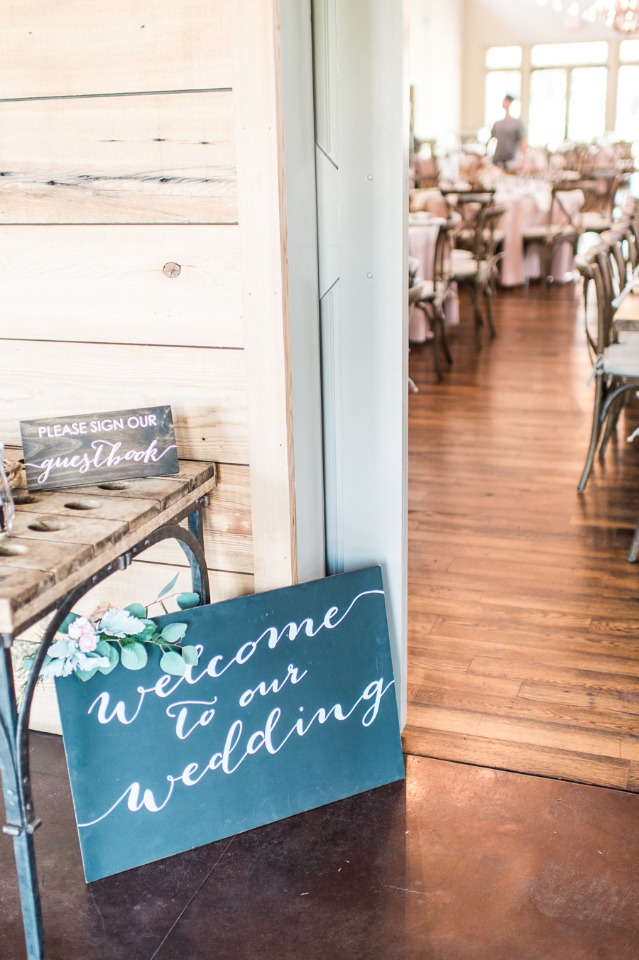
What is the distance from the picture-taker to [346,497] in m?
1.92

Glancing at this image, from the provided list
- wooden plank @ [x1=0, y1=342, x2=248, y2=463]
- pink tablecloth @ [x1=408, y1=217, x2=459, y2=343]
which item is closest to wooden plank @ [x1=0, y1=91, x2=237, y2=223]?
wooden plank @ [x1=0, y1=342, x2=248, y2=463]

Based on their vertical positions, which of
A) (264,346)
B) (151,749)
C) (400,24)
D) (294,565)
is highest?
(400,24)

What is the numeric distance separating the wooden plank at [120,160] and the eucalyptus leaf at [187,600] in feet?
2.20

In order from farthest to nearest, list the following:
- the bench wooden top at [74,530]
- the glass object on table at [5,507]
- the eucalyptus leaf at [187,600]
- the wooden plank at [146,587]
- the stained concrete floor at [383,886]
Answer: the wooden plank at [146,587]
the eucalyptus leaf at [187,600]
the stained concrete floor at [383,886]
the glass object on table at [5,507]
the bench wooden top at [74,530]

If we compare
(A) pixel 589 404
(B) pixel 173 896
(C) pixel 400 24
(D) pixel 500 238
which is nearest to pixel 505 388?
(A) pixel 589 404

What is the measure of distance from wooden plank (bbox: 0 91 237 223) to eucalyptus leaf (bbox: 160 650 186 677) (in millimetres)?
757

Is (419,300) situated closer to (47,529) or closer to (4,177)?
(4,177)

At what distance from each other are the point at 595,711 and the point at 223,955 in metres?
1.05

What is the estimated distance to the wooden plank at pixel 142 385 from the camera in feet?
5.55

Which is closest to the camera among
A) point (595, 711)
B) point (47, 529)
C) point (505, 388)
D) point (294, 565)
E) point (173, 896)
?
point (47, 529)

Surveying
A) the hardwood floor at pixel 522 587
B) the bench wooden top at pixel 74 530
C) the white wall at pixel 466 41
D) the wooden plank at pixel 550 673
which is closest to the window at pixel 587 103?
the white wall at pixel 466 41

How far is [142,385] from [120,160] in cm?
40

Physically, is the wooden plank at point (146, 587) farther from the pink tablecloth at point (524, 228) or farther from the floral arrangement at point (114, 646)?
the pink tablecloth at point (524, 228)

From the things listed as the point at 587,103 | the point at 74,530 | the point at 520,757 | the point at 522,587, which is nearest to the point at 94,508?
the point at 74,530
